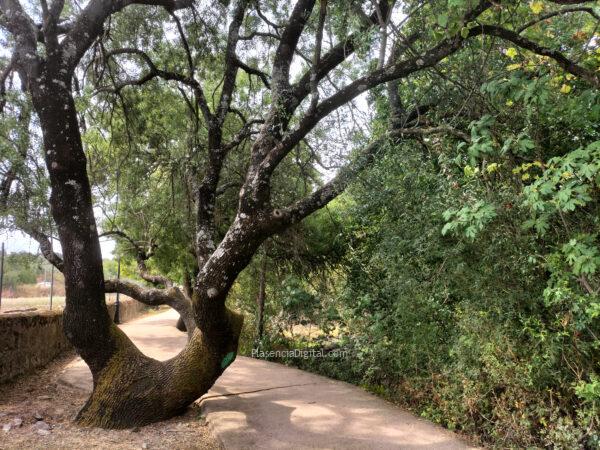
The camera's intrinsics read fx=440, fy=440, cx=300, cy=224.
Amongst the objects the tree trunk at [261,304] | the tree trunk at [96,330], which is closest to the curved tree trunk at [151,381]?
the tree trunk at [96,330]

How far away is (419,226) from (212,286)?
257 centimetres

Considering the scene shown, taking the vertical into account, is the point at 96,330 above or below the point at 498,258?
below

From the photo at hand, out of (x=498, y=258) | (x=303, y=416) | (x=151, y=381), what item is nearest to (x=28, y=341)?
(x=151, y=381)

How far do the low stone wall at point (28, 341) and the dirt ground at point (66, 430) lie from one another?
43 centimetres

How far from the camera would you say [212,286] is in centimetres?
470

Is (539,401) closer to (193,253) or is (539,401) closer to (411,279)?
(411,279)

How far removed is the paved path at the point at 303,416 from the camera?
15.0 ft

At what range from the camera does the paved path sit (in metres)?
4.58

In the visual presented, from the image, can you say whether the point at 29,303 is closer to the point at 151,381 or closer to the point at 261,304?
the point at 261,304

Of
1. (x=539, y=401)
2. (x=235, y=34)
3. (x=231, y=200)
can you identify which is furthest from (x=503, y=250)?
(x=231, y=200)

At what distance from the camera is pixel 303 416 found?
532 centimetres

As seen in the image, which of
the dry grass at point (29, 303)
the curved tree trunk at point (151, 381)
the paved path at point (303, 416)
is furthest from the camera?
the dry grass at point (29, 303)

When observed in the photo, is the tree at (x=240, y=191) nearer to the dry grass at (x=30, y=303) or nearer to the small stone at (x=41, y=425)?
the small stone at (x=41, y=425)

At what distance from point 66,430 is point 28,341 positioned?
2.94m
